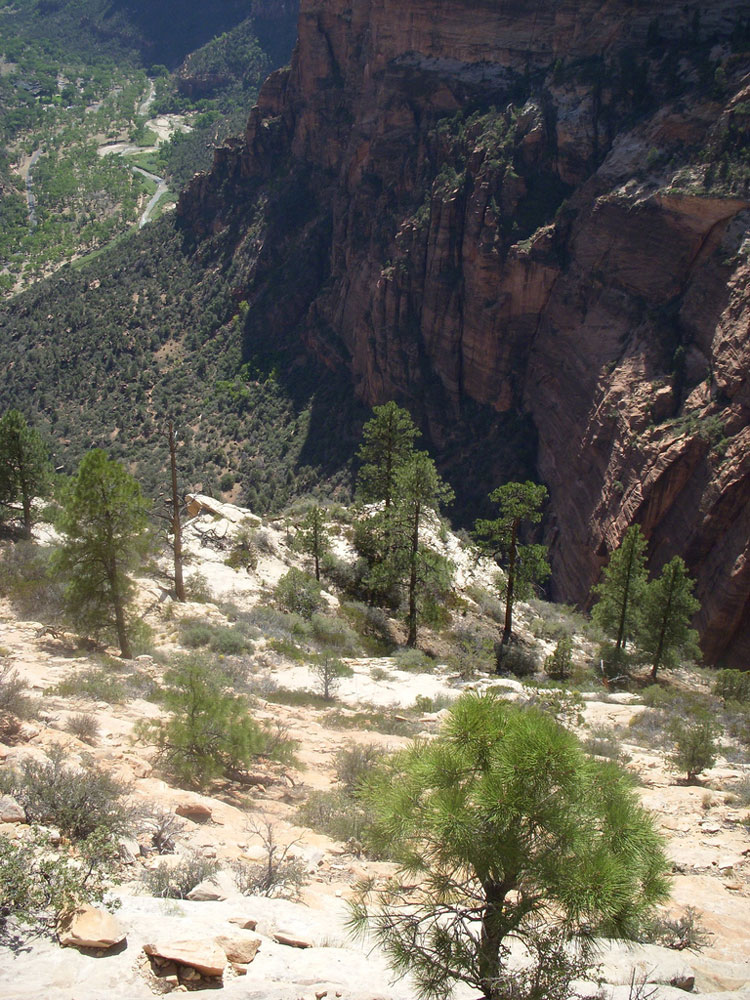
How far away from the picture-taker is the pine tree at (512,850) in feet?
17.6

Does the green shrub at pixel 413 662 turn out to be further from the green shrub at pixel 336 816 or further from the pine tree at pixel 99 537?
the green shrub at pixel 336 816

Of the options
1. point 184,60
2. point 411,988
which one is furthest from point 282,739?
point 184,60

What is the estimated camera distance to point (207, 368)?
66438mm

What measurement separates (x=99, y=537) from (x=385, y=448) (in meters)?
13.7

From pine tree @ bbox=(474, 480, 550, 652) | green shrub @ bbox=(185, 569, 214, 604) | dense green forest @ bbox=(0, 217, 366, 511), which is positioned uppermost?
dense green forest @ bbox=(0, 217, 366, 511)

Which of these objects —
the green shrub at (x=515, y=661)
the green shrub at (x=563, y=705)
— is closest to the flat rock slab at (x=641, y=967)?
the green shrub at (x=563, y=705)

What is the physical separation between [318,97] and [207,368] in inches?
1100

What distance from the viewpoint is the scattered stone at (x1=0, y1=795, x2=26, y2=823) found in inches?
278

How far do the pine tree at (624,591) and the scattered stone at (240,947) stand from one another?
60.7 feet

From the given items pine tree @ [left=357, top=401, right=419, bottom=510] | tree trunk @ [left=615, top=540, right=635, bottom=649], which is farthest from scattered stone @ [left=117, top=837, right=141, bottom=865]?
pine tree @ [left=357, top=401, right=419, bottom=510]

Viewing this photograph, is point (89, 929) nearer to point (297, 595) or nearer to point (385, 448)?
point (297, 595)

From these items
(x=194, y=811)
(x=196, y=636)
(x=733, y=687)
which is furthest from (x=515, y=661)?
(x=194, y=811)

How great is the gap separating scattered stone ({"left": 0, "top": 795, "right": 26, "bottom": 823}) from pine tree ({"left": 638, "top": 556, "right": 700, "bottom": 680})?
59.6 feet

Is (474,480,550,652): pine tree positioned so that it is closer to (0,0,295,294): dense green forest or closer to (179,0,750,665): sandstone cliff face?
(179,0,750,665): sandstone cliff face
